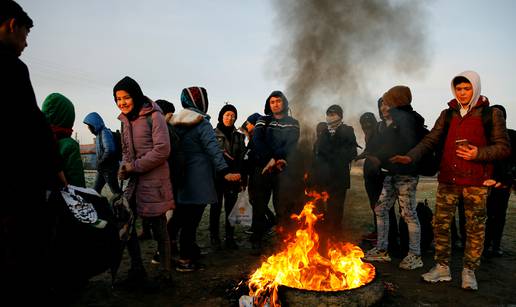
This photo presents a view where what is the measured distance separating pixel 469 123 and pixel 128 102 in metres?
4.17

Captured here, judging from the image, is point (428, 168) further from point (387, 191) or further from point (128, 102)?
point (128, 102)

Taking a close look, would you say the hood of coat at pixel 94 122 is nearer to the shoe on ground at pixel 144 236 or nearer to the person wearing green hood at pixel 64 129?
the shoe on ground at pixel 144 236

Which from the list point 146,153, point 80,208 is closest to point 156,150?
point 146,153

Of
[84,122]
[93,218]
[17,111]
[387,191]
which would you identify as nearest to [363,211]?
[387,191]

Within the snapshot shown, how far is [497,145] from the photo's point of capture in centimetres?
382

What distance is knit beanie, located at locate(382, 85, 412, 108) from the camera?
4879 mm

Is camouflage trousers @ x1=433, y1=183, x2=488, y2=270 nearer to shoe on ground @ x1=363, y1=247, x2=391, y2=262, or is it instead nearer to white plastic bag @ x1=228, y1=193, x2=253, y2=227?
shoe on ground @ x1=363, y1=247, x2=391, y2=262

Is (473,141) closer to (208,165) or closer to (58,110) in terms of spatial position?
(208,165)

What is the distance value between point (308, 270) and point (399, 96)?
9.47 feet

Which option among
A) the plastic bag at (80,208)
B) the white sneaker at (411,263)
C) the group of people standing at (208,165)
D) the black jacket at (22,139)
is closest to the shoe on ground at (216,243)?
the group of people standing at (208,165)

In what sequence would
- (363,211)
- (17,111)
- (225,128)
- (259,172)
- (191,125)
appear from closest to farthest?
1. (17,111)
2. (191,125)
3. (259,172)
4. (225,128)
5. (363,211)

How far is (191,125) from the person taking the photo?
14.8ft

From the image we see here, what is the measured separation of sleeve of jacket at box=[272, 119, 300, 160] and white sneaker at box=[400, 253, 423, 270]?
2454 mm

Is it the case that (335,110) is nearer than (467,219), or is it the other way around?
(467,219)
